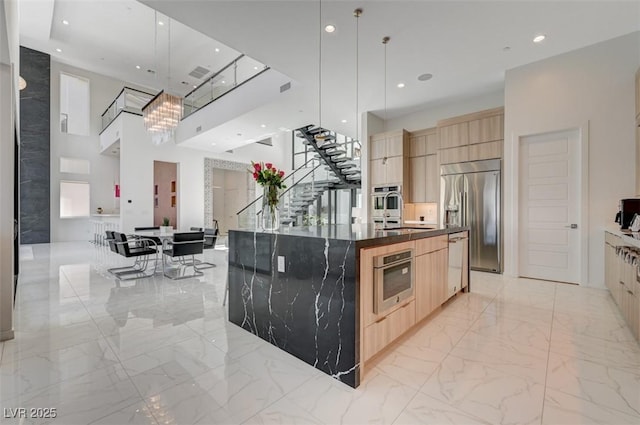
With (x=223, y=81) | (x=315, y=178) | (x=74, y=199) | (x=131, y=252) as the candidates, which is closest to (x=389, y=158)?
(x=315, y=178)

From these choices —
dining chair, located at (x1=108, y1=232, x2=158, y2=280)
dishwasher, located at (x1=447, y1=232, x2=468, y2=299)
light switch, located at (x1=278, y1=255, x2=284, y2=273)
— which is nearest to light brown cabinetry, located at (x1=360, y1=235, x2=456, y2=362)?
dishwasher, located at (x1=447, y1=232, x2=468, y2=299)

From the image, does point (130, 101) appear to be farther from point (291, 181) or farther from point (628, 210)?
point (628, 210)

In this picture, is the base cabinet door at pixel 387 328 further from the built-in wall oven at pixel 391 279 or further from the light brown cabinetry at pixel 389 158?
the light brown cabinetry at pixel 389 158

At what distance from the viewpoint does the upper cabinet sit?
5.29 meters

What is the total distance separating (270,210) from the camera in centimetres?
292

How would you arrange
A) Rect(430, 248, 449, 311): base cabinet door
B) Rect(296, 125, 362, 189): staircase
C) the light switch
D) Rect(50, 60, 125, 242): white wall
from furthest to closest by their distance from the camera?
Rect(50, 60, 125, 242): white wall < Rect(296, 125, 362, 189): staircase < Rect(430, 248, 449, 311): base cabinet door < the light switch

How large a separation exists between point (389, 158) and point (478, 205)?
7.11 ft

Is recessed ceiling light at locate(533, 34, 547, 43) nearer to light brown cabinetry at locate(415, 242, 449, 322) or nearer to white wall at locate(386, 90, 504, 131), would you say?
white wall at locate(386, 90, 504, 131)

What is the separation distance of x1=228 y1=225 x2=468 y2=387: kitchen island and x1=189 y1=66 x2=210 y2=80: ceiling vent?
965cm

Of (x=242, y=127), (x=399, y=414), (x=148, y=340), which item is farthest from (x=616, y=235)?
(x=242, y=127)

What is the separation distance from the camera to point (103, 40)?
8.52 m

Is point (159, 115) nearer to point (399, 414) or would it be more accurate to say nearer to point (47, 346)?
point (47, 346)

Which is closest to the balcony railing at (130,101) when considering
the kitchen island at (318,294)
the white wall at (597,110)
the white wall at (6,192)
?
the white wall at (6,192)

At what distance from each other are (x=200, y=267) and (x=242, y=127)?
13.2 ft
